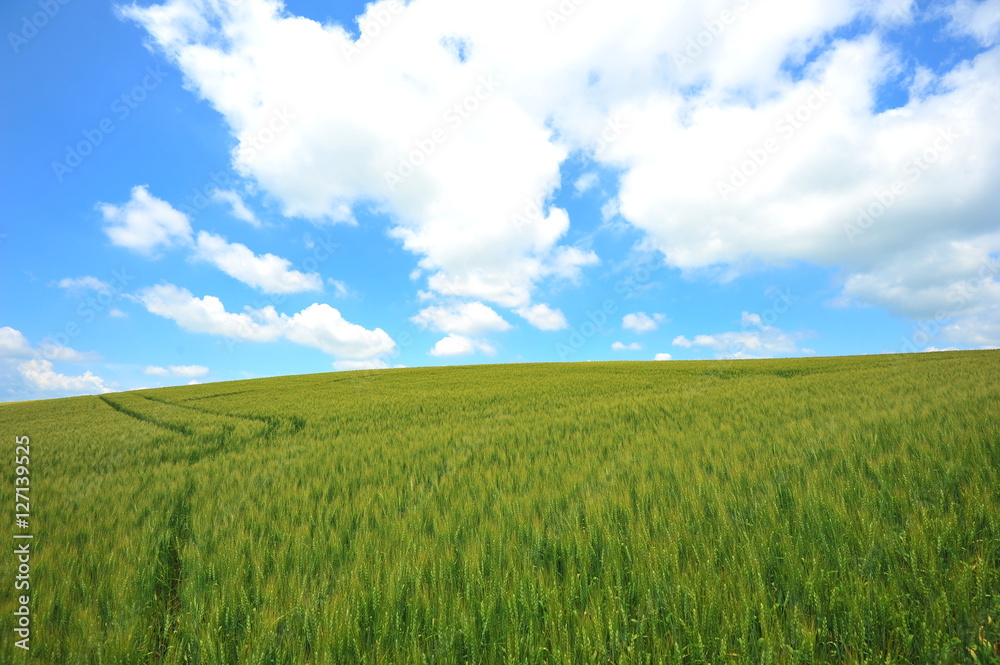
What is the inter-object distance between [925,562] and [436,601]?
113 inches

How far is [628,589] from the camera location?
2395 millimetres

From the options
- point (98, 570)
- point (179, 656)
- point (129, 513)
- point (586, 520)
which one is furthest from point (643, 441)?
point (129, 513)

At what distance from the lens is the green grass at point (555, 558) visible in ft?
6.46

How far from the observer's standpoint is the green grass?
1.97m

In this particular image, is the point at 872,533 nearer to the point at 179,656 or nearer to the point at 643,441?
the point at 643,441

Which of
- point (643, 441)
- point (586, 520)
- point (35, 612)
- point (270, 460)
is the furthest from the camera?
point (270, 460)

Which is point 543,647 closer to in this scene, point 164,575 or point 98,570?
point 164,575

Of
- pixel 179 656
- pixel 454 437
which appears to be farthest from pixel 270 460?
pixel 179 656

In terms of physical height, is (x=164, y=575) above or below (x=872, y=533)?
below

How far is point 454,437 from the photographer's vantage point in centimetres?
770

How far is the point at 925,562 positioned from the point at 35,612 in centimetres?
539

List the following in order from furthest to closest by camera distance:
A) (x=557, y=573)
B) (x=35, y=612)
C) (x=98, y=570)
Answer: (x=98, y=570), (x=557, y=573), (x=35, y=612)

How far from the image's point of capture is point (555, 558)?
2.78 meters

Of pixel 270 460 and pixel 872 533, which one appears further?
pixel 270 460
